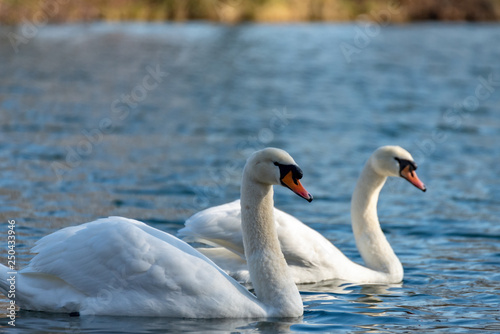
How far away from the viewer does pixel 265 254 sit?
22.9 feet

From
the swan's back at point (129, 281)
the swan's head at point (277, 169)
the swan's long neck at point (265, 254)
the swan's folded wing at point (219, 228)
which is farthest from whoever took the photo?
the swan's folded wing at point (219, 228)

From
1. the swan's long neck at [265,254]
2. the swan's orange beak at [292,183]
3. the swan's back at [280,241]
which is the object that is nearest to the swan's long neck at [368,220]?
the swan's back at [280,241]

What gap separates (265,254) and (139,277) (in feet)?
3.22

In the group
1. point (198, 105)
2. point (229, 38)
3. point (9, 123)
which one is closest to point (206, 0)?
point (229, 38)

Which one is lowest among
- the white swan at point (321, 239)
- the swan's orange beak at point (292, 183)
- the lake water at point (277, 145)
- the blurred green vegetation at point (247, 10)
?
the blurred green vegetation at point (247, 10)

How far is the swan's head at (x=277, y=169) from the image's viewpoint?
6766mm

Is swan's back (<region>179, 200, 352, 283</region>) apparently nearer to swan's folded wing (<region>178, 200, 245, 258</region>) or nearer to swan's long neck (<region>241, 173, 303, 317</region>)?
swan's folded wing (<region>178, 200, 245, 258</region>)

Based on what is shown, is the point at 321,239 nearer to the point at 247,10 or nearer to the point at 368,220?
the point at 368,220

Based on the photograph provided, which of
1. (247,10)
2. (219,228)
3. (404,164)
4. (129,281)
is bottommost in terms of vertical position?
(247,10)

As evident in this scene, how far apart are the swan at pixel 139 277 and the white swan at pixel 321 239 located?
1.39 meters

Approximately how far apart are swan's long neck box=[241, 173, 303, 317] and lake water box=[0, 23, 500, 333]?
0.70ft

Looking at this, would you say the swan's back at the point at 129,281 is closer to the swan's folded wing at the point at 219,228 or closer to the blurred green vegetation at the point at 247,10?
the swan's folded wing at the point at 219,228

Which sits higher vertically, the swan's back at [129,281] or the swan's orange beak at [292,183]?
the swan's orange beak at [292,183]

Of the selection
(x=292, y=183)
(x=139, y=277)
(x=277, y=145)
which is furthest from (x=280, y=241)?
(x=277, y=145)
